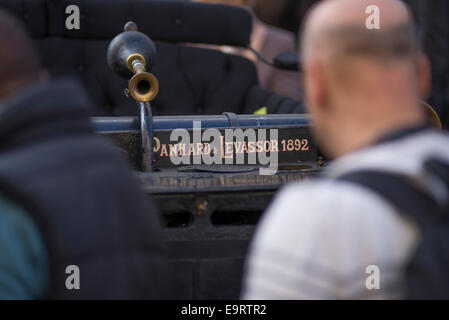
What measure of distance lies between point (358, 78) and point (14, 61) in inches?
26.7

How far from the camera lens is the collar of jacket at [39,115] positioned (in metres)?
1.56

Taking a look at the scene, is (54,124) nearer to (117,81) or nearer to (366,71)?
(366,71)

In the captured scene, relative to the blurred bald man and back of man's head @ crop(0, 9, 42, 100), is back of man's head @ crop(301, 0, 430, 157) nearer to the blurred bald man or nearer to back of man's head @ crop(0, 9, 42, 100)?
the blurred bald man

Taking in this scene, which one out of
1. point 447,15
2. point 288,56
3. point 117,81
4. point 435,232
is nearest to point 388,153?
point 435,232

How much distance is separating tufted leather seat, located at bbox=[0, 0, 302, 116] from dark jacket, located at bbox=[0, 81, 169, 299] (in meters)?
3.17

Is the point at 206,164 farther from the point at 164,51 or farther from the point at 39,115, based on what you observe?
the point at 164,51

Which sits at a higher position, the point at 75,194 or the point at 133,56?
the point at 133,56

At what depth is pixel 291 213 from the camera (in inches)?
55.4

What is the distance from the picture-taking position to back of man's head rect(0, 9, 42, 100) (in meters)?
1.63

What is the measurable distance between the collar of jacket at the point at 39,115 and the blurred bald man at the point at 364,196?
461 mm

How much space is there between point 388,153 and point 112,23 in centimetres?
392

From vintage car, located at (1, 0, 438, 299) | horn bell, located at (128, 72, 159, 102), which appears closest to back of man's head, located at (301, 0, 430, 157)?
vintage car, located at (1, 0, 438, 299)

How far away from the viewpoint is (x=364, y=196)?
4.51 feet

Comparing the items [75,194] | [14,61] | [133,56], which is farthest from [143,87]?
[75,194]
